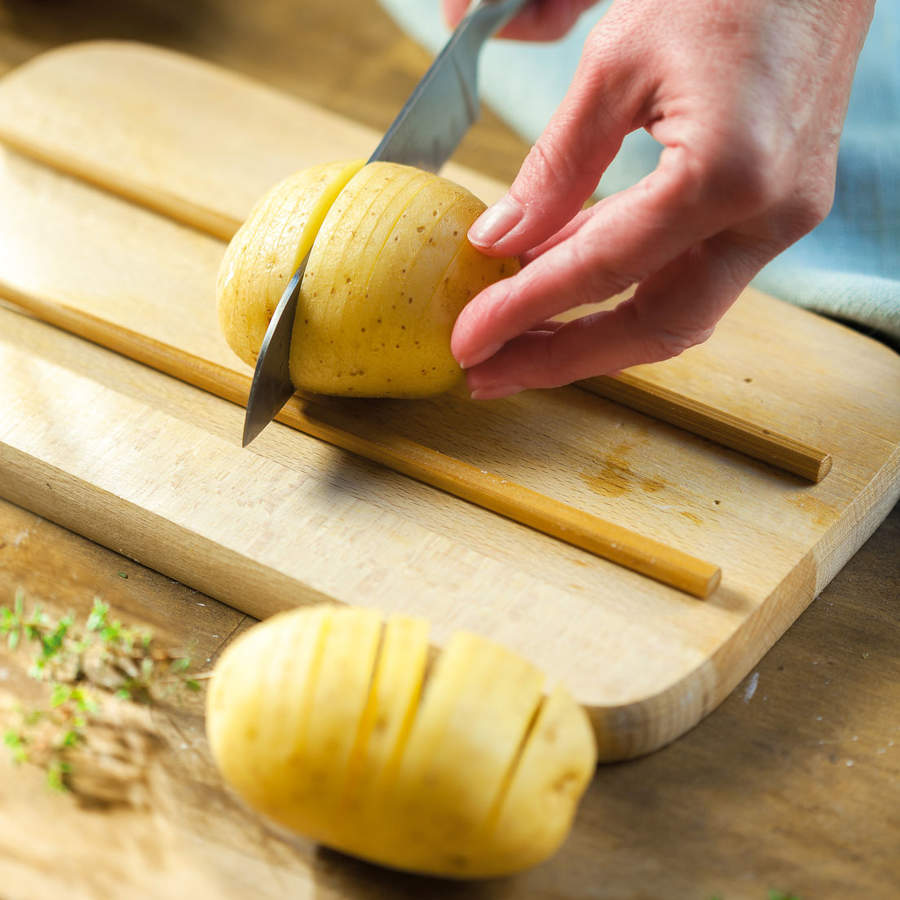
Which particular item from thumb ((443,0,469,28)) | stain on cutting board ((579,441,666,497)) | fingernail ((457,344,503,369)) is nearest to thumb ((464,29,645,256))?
fingernail ((457,344,503,369))

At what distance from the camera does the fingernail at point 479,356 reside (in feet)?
5.25

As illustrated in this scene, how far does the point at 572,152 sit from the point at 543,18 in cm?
97

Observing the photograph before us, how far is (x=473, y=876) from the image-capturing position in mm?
1178

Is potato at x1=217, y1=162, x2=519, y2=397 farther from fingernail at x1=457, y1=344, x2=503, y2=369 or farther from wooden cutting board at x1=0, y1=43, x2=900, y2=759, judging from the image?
wooden cutting board at x1=0, y1=43, x2=900, y2=759

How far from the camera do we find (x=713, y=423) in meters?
1.74

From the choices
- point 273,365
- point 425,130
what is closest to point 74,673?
point 273,365

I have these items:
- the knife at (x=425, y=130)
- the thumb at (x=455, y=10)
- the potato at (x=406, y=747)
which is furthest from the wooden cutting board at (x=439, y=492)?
the thumb at (x=455, y=10)

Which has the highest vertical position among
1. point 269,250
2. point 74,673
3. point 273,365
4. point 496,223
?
point 496,223

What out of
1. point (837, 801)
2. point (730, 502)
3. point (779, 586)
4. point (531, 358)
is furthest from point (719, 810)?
point (531, 358)

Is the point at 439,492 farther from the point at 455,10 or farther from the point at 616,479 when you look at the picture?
the point at 455,10

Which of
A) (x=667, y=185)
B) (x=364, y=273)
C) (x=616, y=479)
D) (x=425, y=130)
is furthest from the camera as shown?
(x=425, y=130)

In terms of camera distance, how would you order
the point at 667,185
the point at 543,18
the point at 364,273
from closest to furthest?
the point at 667,185, the point at 364,273, the point at 543,18

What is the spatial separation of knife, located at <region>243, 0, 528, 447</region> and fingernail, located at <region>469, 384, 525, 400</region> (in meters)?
0.30

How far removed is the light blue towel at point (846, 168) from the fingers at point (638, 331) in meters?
0.55
